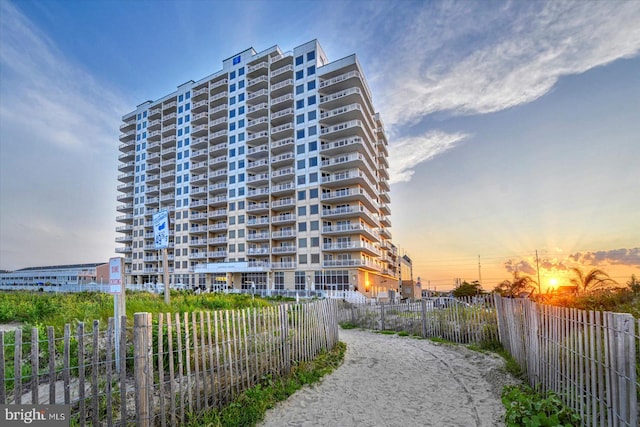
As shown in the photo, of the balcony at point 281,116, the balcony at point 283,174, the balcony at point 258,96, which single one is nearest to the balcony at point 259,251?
the balcony at point 283,174

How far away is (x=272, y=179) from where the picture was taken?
5712 cm

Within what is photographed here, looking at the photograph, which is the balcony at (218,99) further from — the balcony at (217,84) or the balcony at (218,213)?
the balcony at (218,213)

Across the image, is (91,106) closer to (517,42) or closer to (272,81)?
(517,42)

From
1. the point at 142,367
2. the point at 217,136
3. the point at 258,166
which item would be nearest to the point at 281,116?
the point at 258,166

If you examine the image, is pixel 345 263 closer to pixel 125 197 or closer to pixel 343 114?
pixel 343 114

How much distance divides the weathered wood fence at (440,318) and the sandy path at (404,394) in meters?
2.14

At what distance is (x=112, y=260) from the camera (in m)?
7.05

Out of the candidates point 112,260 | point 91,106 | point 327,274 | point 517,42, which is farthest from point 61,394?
point 327,274

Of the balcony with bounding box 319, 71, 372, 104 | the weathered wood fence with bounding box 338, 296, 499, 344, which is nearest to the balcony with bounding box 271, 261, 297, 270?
the balcony with bounding box 319, 71, 372, 104

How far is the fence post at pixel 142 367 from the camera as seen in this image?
500 centimetres

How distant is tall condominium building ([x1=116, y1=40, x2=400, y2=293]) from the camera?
5203 cm

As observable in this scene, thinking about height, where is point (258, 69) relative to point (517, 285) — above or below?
above

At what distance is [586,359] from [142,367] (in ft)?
20.1

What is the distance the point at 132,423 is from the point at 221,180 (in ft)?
205
